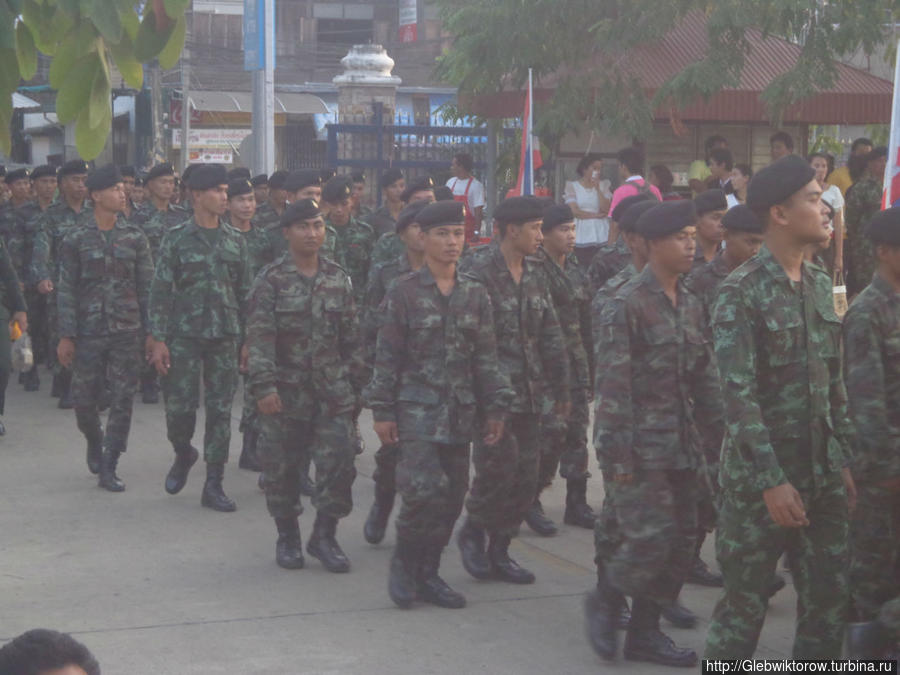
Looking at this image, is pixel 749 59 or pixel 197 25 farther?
pixel 197 25

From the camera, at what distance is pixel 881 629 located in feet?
16.5

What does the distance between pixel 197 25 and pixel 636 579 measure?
1316 inches

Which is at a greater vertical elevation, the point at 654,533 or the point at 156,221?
the point at 156,221

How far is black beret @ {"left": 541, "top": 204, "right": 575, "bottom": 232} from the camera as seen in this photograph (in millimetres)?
8133

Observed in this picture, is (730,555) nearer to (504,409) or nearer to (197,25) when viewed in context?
(504,409)

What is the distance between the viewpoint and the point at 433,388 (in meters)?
6.72

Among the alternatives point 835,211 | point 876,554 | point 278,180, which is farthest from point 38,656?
point 835,211

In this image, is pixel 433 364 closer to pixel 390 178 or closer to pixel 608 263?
pixel 608 263

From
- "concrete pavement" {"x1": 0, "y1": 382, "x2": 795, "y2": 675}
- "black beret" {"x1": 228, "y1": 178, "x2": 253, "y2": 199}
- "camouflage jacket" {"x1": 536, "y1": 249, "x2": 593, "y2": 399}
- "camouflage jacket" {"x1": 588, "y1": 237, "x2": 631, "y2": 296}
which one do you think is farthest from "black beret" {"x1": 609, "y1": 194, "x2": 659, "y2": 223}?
"black beret" {"x1": 228, "y1": 178, "x2": 253, "y2": 199}

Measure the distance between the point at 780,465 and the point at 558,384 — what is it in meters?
2.68

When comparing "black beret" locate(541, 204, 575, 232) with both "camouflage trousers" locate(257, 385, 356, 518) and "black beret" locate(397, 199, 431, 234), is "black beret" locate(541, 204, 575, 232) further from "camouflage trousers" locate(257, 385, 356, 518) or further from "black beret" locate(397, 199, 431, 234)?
"camouflage trousers" locate(257, 385, 356, 518)

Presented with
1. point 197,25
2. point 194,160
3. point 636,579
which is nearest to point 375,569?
point 636,579

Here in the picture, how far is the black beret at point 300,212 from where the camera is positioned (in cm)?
767

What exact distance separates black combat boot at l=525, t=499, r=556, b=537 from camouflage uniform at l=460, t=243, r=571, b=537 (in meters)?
0.98
